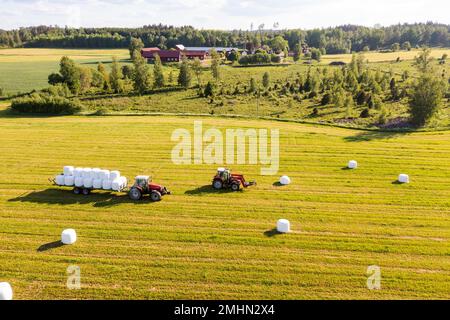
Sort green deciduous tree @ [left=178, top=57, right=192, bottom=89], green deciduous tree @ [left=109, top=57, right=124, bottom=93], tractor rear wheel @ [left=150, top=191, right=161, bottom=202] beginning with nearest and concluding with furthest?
tractor rear wheel @ [left=150, top=191, right=161, bottom=202], green deciduous tree @ [left=109, top=57, right=124, bottom=93], green deciduous tree @ [left=178, top=57, right=192, bottom=89]

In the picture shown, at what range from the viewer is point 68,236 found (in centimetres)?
1855

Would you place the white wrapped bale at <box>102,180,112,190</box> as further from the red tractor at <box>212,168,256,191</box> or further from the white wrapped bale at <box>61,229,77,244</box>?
the red tractor at <box>212,168,256,191</box>

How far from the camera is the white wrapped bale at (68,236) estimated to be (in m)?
18.6

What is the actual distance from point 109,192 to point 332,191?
14.8 m

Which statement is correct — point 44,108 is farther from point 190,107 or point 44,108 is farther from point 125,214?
point 125,214

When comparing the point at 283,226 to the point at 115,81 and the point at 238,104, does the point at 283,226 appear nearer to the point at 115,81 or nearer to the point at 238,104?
the point at 238,104

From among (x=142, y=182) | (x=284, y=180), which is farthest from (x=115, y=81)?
(x=284, y=180)

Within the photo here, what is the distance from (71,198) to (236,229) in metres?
11.0

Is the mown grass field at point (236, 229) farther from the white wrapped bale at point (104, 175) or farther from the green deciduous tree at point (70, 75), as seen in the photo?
the green deciduous tree at point (70, 75)

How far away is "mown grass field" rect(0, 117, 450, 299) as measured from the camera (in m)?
15.7

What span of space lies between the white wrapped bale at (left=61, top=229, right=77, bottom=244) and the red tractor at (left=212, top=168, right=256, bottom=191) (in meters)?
9.84

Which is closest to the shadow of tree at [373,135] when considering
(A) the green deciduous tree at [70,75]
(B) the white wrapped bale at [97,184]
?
(B) the white wrapped bale at [97,184]

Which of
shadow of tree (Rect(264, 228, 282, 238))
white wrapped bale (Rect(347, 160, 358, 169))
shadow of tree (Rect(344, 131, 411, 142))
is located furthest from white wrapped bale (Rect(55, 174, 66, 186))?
shadow of tree (Rect(344, 131, 411, 142))
